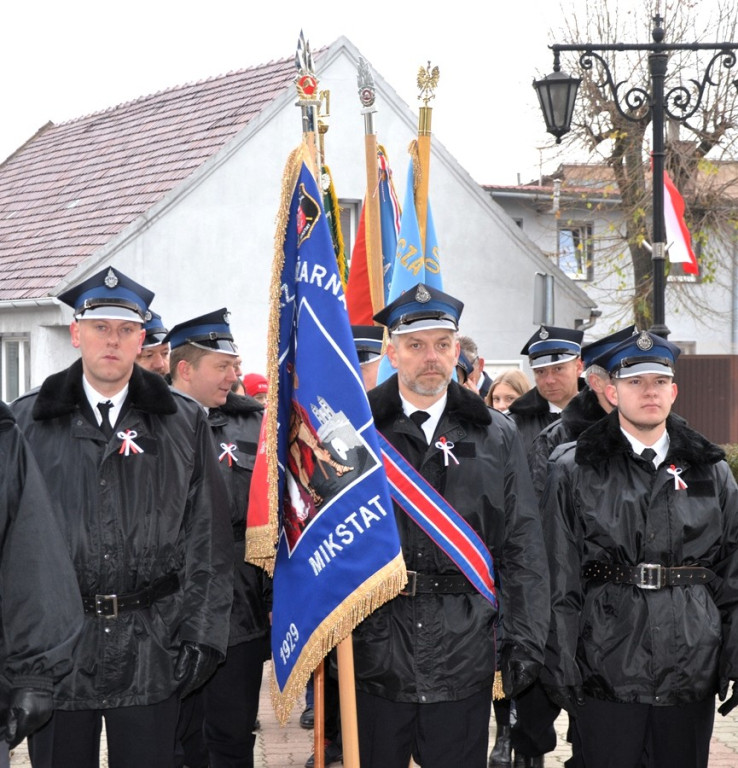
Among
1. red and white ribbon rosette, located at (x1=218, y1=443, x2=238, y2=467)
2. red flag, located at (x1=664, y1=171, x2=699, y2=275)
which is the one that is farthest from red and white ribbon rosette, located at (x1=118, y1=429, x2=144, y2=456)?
red flag, located at (x1=664, y1=171, x2=699, y2=275)

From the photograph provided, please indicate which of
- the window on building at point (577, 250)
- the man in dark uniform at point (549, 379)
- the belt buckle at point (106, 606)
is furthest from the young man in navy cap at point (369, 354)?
the window on building at point (577, 250)

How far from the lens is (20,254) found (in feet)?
67.2

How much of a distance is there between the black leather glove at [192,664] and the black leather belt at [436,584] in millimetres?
A: 761

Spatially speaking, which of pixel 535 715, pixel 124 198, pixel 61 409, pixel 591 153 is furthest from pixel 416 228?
pixel 591 153

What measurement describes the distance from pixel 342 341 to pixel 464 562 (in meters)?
0.99

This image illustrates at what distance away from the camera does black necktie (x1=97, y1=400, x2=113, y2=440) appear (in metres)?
4.72

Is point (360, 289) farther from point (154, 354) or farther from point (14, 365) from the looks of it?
point (14, 365)

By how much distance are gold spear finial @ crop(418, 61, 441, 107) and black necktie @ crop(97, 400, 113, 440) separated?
325 centimetres

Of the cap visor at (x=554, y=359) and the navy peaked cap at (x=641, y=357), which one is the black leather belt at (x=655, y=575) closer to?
the navy peaked cap at (x=641, y=357)

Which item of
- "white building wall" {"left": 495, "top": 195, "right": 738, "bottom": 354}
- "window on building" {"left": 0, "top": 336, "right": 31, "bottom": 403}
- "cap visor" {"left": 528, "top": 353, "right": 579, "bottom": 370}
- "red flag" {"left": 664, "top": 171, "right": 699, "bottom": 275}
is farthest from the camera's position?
"white building wall" {"left": 495, "top": 195, "right": 738, "bottom": 354}

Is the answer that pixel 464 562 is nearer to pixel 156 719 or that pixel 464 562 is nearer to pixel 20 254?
pixel 156 719

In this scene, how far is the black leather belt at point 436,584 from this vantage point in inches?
186

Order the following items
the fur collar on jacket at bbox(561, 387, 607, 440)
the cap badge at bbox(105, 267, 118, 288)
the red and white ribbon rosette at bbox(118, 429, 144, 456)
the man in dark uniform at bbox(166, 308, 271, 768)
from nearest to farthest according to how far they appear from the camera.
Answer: the red and white ribbon rosette at bbox(118, 429, 144, 456) < the cap badge at bbox(105, 267, 118, 288) < the man in dark uniform at bbox(166, 308, 271, 768) < the fur collar on jacket at bbox(561, 387, 607, 440)

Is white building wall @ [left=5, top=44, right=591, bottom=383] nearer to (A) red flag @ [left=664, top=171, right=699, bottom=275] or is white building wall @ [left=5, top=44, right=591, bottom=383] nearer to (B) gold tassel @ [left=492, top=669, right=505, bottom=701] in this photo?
(A) red flag @ [left=664, top=171, right=699, bottom=275]
